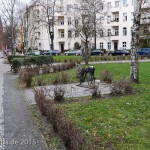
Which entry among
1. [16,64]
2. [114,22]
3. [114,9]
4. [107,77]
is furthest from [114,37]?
[107,77]

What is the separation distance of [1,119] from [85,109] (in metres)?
2.36

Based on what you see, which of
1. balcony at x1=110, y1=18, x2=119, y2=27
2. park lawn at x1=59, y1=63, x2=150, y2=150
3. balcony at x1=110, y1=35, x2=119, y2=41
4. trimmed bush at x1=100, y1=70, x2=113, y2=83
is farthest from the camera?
balcony at x1=110, y1=35, x2=119, y2=41

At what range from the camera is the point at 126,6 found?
62438 mm

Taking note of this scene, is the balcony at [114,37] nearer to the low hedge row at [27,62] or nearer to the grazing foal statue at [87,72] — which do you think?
the low hedge row at [27,62]

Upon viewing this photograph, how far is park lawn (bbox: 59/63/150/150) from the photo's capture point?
512 centimetres

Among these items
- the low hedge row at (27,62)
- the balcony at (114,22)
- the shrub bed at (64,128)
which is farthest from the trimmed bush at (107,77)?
the balcony at (114,22)

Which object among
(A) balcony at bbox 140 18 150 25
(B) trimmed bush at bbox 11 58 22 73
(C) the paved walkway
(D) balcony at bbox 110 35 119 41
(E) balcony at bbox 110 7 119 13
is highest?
(E) balcony at bbox 110 7 119 13

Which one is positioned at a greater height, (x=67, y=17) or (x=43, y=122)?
(x=67, y=17)

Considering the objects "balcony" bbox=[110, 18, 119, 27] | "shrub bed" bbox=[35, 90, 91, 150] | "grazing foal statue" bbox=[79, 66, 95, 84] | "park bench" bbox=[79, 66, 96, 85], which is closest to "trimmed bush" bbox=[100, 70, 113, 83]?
"park bench" bbox=[79, 66, 96, 85]

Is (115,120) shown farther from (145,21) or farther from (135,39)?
(145,21)

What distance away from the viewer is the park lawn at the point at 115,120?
5.12 m

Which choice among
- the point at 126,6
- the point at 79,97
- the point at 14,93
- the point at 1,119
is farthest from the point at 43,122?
the point at 126,6

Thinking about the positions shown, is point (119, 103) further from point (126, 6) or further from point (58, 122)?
point (126, 6)

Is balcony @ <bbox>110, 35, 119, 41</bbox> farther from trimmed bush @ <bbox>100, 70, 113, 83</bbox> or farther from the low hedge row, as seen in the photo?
trimmed bush @ <bbox>100, 70, 113, 83</bbox>
